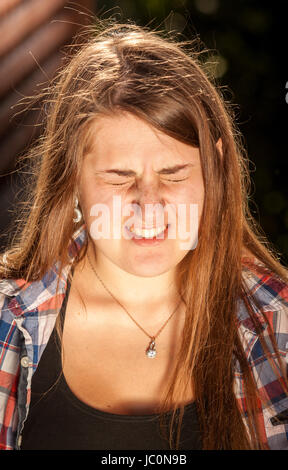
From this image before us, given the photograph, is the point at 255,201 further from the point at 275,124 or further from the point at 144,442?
the point at 144,442

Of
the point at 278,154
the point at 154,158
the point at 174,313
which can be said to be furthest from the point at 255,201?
the point at 154,158

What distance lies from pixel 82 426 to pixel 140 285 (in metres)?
0.40

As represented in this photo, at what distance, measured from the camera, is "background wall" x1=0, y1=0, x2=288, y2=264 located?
2.23 metres

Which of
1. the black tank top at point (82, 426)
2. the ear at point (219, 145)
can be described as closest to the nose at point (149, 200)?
the ear at point (219, 145)

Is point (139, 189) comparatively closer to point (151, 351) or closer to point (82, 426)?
point (151, 351)

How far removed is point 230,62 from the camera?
2.26 meters

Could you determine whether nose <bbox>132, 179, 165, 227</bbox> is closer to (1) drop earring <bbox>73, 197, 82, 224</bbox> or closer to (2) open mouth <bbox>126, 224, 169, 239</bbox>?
(2) open mouth <bbox>126, 224, 169, 239</bbox>

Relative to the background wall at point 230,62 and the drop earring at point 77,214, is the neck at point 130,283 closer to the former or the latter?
the drop earring at point 77,214

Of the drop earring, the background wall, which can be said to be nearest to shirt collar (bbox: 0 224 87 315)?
the drop earring

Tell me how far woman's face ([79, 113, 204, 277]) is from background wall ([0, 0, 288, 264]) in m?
0.93

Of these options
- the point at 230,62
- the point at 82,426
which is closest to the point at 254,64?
the point at 230,62

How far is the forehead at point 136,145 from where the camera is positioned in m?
Result: 1.29

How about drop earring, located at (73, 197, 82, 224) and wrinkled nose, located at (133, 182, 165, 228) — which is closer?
wrinkled nose, located at (133, 182, 165, 228)

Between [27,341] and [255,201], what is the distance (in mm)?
1300
